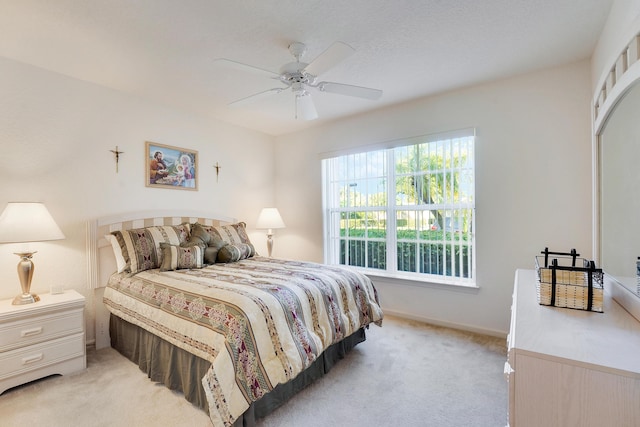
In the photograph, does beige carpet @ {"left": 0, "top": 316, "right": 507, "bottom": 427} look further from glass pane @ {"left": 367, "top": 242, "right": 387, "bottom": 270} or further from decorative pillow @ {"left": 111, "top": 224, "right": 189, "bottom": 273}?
glass pane @ {"left": 367, "top": 242, "right": 387, "bottom": 270}

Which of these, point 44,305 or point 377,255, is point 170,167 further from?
point 377,255

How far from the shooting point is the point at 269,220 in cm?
427

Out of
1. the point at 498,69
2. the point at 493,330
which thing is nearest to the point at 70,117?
the point at 498,69

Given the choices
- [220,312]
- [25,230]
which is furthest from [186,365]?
[25,230]

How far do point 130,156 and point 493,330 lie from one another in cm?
426

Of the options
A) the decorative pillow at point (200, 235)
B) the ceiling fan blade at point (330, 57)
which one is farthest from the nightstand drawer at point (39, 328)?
the ceiling fan blade at point (330, 57)

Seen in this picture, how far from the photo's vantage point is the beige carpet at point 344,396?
5.91 ft

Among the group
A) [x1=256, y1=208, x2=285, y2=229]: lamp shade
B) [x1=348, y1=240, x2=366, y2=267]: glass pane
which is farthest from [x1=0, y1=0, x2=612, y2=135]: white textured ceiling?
[x1=348, y1=240, x2=366, y2=267]: glass pane

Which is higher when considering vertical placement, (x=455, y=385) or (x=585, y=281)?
(x=585, y=281)

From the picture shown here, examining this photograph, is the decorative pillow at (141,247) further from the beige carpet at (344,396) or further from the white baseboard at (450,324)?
the white baseboard at (450,324)

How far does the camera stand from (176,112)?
359 centimetres

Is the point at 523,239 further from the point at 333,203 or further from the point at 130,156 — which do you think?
the point at 130,156

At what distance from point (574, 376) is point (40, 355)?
128 inches

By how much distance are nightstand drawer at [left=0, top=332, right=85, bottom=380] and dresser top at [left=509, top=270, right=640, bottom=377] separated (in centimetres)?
307
